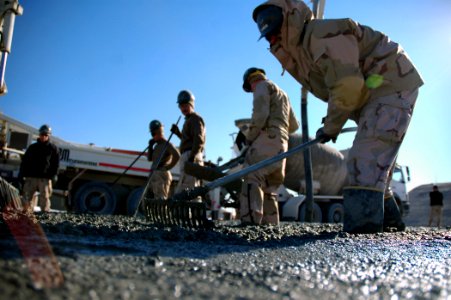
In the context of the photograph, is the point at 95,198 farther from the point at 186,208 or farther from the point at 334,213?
the point at 334,213

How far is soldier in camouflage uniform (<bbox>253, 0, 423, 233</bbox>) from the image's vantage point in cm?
252

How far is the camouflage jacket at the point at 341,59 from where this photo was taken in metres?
2.52

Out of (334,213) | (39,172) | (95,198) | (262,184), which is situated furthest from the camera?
(334,213)

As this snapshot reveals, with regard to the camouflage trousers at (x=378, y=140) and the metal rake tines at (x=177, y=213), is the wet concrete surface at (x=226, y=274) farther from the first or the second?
the metal rake tines at (x=177, y=213)

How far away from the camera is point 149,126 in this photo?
7.21 m

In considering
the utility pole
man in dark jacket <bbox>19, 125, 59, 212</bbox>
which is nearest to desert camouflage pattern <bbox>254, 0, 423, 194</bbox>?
the utility pole

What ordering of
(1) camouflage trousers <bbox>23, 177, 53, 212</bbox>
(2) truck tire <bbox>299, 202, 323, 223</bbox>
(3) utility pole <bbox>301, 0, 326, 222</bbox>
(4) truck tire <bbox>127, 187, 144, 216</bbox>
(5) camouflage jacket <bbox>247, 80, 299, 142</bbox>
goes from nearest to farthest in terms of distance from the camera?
1. (5) camouflage jacket <bbox>247, 80, 299, 142</bbox>
2. (1) camouflage trousers <bbox>23, 177, 53, 212</bbox>
3. (3) utility pole <bbox>301, 0, 326, 222</bbox>
4. (4) truck tire <bbox>127, 187, 144, 216</bbox>
5. (2) truck tire <bbox>299, 202, 323, 223</bbox>

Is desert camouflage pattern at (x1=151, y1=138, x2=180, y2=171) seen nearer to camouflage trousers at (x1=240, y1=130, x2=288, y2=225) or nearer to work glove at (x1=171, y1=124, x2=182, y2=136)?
work glove at (x1=171, y1=124, x2=182, y2=136)

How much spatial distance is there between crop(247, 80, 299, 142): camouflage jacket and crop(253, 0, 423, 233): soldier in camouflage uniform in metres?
0.91

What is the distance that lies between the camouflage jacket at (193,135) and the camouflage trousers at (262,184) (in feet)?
5.17

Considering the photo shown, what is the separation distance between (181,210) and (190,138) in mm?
2971

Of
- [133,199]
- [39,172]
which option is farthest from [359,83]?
[133,199]

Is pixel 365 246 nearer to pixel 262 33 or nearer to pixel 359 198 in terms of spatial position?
pixel 359 198

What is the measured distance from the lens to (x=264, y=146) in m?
3.88
